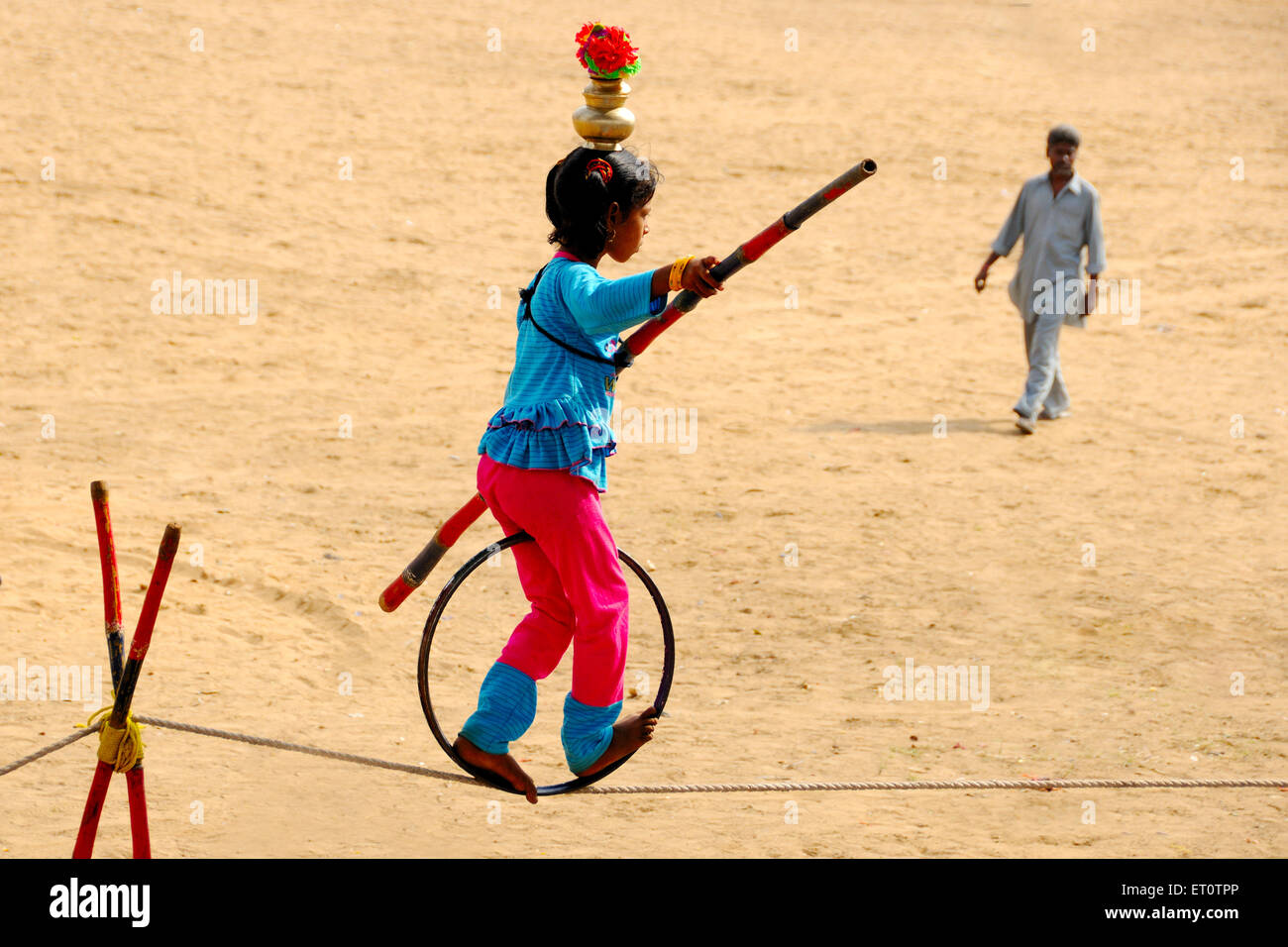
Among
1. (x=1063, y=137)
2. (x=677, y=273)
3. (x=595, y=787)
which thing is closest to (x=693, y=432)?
(x=1063, y=137)

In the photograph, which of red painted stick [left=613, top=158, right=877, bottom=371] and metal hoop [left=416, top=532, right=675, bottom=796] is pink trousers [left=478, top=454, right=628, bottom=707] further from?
red painted stick [left=613, top=158, right=877, bottom=371]

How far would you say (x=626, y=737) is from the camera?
159 inches

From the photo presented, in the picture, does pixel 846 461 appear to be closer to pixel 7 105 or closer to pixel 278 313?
pixel 278 313

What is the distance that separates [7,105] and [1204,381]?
1116 centimetres

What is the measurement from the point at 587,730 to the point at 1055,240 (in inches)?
269

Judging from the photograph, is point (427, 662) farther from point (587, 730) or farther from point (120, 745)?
point (120, 745)

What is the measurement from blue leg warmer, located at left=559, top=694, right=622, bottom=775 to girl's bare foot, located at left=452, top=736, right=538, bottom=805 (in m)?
0.13

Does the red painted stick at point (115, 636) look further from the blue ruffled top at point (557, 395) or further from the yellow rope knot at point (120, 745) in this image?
the blue ruffled top at point (557, 395)

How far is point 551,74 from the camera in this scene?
17422mm

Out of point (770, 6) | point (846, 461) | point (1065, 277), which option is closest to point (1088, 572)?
point (846, 461)

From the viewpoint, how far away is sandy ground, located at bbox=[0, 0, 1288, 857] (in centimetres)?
583

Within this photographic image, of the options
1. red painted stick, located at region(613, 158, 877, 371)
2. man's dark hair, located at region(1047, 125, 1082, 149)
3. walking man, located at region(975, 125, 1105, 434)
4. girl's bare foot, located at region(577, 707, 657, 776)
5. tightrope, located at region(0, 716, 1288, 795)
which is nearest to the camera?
red painted stick, located at region(613, 158, 877, 371)

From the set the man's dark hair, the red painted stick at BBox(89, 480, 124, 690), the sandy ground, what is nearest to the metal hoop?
the red painted stick at BBox(89, 480, 124, 690)

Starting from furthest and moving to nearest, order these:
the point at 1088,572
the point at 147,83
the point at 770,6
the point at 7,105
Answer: the point at 770,6
the point at 147,83
the point at 7,105
the point at 1088,572
